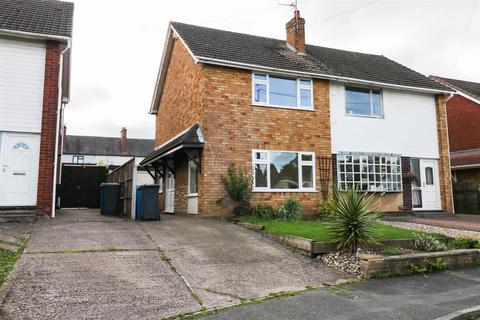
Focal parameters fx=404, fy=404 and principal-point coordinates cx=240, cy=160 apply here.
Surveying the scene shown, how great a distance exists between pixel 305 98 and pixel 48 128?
28.2 feet

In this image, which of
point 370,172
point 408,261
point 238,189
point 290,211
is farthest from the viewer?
point 370,172

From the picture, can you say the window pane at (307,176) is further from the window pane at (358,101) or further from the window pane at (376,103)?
the window pane at (376,103)

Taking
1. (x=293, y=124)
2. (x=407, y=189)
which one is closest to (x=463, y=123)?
(x=407, y=189)

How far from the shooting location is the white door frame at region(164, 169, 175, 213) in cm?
1670

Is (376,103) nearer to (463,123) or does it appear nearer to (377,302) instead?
(463,123)

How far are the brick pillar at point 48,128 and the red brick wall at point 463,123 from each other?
20.8 m

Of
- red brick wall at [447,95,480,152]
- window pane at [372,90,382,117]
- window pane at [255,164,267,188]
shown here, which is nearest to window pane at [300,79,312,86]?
window pane at [372,90,382,117]

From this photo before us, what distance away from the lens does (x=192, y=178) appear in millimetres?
14266

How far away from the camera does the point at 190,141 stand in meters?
12.5

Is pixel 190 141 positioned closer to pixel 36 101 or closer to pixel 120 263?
pixel 36 101

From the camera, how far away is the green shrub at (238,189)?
12.6m

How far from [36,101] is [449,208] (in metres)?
15.9

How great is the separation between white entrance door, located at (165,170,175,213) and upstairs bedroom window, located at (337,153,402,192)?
21.9ft

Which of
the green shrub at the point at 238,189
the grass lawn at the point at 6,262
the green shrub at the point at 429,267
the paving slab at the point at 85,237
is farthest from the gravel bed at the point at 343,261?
the grass lawn at the point at 6,262
